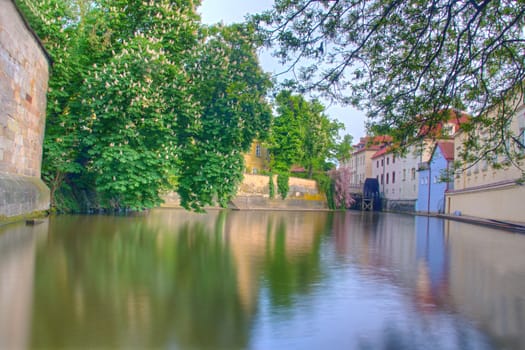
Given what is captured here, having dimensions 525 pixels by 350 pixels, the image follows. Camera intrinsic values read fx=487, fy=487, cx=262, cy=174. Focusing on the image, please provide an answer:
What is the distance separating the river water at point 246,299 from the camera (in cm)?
423

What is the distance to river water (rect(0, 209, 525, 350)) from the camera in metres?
4.23

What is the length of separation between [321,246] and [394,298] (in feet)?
22.4

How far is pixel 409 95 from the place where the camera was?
927cm

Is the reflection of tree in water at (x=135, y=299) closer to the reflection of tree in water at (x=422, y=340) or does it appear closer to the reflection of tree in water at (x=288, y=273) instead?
the reflection of tree in water at (x=288, y=273)

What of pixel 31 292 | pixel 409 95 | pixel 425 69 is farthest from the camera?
pixel 409 95

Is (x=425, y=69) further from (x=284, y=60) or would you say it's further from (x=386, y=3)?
(x=284, y=60)

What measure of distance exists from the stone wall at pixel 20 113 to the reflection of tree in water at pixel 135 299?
3.67 meters

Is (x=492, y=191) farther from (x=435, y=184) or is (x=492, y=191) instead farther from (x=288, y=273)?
(x=288, y=273)

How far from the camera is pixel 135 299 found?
5.57 metres

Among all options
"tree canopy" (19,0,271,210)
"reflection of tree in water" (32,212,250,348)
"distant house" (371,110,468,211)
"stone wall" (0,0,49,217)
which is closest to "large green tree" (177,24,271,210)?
"tree canopy" (19,0,271,210)

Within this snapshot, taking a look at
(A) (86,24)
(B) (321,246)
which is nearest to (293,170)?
(A) (86,24)

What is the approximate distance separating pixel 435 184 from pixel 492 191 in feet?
59.4

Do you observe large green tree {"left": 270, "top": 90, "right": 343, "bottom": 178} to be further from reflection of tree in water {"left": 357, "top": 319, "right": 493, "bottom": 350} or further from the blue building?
reflection of tree in water {"left": 357, "top": 319, "right": 493, "bottom": 350}

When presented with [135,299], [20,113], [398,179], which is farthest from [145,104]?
[398,179]
